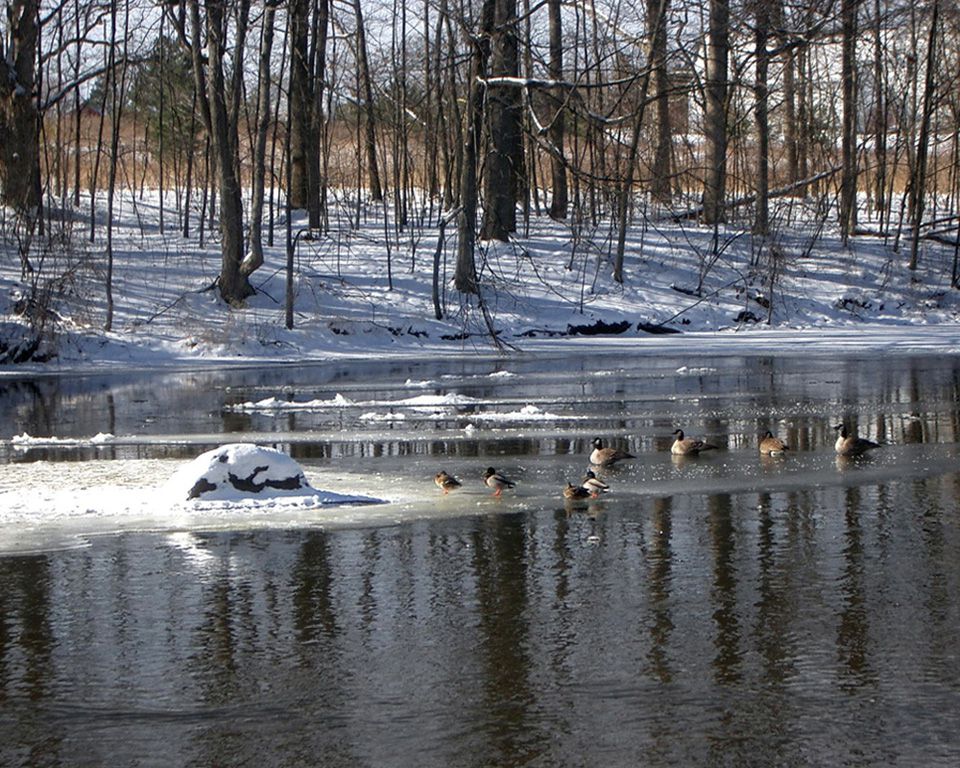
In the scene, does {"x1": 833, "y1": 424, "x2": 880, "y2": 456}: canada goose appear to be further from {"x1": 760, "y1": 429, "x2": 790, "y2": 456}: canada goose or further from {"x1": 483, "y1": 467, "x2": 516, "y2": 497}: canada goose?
{"x1": 483, "y1": 467, "x2": 516, "y2": 497}: canada goose

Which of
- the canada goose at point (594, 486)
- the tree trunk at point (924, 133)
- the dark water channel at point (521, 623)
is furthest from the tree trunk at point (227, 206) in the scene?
the canada goose at point (594, 486)

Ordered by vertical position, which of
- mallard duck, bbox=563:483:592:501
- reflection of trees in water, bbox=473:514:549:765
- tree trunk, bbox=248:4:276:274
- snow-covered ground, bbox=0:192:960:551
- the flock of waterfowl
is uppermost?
tree trunk, bbox=248:4:276:274

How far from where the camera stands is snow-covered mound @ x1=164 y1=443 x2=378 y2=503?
11695 millimetres

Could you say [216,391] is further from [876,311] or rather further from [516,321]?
[876,311]

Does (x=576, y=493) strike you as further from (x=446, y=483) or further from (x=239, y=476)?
(x=239, y=476)

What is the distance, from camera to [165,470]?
13750 mm

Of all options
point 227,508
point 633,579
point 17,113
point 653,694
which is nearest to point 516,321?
point 17,113

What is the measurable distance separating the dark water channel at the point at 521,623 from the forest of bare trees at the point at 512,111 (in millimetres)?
2246

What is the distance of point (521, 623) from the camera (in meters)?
7.86

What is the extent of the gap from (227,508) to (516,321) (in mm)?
22921

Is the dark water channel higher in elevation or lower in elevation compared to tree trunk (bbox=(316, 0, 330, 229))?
lower

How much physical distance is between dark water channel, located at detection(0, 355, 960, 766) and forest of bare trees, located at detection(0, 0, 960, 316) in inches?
88.4

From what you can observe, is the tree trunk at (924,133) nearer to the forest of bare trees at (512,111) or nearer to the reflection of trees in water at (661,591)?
the forest of bare trees at (512,111)

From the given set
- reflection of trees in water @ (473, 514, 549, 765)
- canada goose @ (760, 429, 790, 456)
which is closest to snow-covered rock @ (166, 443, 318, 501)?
reflection of trees in water @ (473, 514, 549, 765)
